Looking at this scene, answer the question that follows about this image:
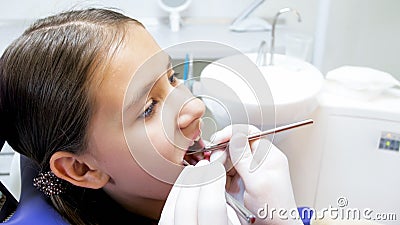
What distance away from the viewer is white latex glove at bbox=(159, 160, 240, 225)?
57cm

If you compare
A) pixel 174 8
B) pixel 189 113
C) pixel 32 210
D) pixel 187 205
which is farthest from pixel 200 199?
pixel 174 8

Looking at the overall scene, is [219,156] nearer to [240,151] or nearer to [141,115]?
[240,151]

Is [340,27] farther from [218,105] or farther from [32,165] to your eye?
[32,165]

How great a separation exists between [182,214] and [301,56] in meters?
1.13

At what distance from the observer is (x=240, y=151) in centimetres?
69

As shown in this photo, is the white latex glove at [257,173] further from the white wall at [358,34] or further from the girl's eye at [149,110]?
the white wall at [358,34]

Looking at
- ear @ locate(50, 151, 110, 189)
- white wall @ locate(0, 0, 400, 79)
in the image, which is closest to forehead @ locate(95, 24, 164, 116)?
ear @ locate(50, 151, 110, 189)

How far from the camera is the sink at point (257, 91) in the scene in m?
0.78

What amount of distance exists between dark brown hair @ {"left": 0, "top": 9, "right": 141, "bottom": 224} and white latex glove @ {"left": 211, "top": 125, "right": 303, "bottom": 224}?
235 millimetres

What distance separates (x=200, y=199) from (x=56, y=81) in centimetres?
29

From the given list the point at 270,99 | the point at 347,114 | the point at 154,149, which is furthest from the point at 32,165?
the point at 347,114

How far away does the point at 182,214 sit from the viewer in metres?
0.57

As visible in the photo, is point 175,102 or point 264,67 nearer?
point 175,102

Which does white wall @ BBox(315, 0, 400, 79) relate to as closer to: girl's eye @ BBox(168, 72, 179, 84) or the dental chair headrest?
girl's eye @ BBox(168, 72, 179, 84)
